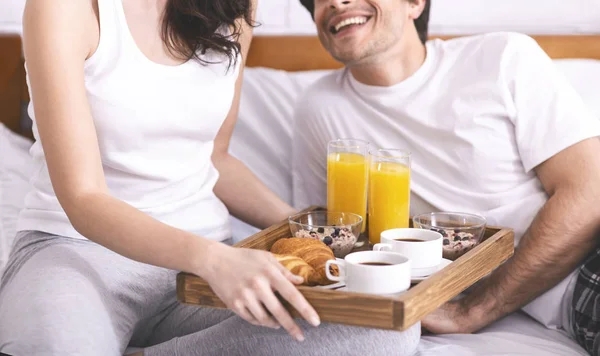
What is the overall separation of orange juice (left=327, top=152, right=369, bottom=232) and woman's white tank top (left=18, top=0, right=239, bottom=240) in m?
0.25

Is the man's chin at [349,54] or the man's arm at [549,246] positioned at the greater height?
the man's chin at [349,54]

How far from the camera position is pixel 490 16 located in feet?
8.43

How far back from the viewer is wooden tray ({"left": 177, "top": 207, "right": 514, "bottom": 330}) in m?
1.06

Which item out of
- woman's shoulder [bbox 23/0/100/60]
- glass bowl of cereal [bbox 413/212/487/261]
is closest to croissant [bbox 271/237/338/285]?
glass bowl of cereal [bbox 413/212/487/261]

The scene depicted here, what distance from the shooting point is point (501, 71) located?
172 cm

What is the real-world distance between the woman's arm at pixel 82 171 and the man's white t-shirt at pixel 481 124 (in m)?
0.75

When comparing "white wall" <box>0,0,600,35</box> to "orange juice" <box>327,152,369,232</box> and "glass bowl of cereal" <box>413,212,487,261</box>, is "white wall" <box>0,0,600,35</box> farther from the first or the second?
"glass bowl of cereal" <box>413,212,487,261</box>

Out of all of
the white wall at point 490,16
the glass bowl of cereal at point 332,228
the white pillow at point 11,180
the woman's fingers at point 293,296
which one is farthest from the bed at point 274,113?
the woman's fingers at point 293,296

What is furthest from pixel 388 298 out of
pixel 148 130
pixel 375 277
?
pixel 148 130

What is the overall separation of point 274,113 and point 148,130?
75 cm

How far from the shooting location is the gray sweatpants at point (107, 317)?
1225 millimetres

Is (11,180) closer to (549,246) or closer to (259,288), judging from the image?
(259,288)

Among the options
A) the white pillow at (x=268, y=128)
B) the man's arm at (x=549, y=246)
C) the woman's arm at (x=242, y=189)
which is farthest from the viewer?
the white pillow at (x=268, y=128)

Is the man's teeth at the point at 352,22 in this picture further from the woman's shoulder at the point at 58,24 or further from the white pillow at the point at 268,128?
the woman's shoulder at the point at 58,24
